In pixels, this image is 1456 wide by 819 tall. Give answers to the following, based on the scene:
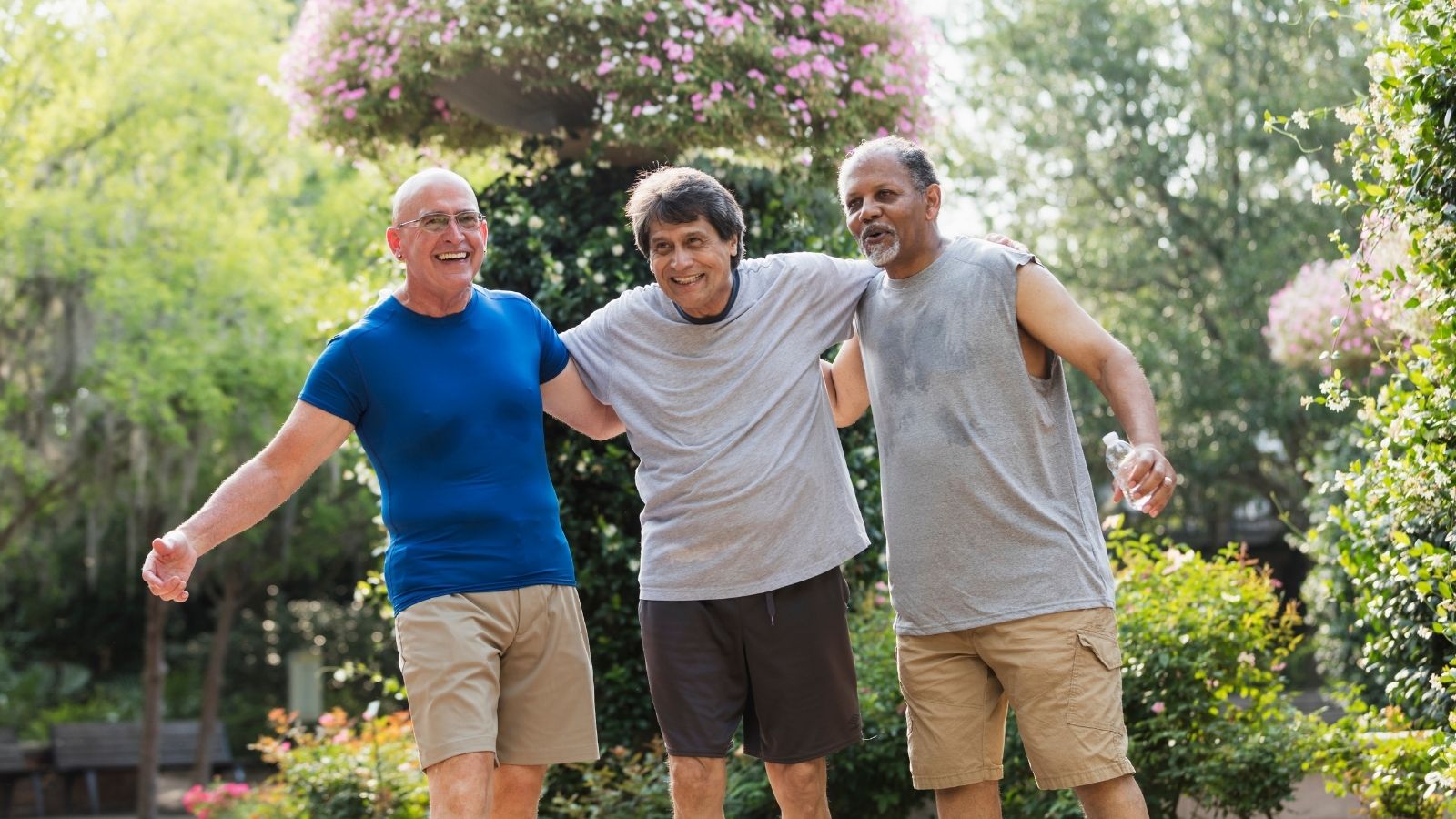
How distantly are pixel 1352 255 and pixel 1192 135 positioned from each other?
15877mm

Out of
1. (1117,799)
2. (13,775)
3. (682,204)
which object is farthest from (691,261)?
(13,775)

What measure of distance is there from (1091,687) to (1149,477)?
52 centimetres

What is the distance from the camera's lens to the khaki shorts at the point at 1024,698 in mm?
3188

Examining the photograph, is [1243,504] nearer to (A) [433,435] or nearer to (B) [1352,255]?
(B) [1352,255]

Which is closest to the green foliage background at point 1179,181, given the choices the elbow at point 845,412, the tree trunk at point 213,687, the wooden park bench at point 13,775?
the tree trunk at point 213,687

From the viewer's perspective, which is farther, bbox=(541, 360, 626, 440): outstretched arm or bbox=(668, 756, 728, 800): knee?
bbox=(541, 360, 626, 440): outstretched arm

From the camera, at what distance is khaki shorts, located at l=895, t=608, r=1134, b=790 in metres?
3.19

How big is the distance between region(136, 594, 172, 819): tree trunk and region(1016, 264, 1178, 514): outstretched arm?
1250cm

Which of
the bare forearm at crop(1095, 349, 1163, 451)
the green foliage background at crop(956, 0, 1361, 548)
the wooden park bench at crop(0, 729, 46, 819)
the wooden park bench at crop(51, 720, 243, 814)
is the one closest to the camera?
the bare forearm at crop(1095, 349, 1163, 451)

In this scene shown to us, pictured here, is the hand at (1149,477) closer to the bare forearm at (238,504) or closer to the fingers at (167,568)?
the bare forearm at (238,504)

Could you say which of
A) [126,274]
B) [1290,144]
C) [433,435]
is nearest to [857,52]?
[433,435]

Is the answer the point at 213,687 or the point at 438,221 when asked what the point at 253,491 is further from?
the point at 213,687

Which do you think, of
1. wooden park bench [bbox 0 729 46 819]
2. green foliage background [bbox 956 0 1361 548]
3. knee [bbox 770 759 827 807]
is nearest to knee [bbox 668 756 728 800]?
knee [bbox 770 759 827 807]

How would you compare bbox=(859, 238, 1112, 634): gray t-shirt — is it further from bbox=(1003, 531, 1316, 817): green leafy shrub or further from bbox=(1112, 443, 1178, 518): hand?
bbox=(1003, 531, 1316, 817): green leafy shrub
